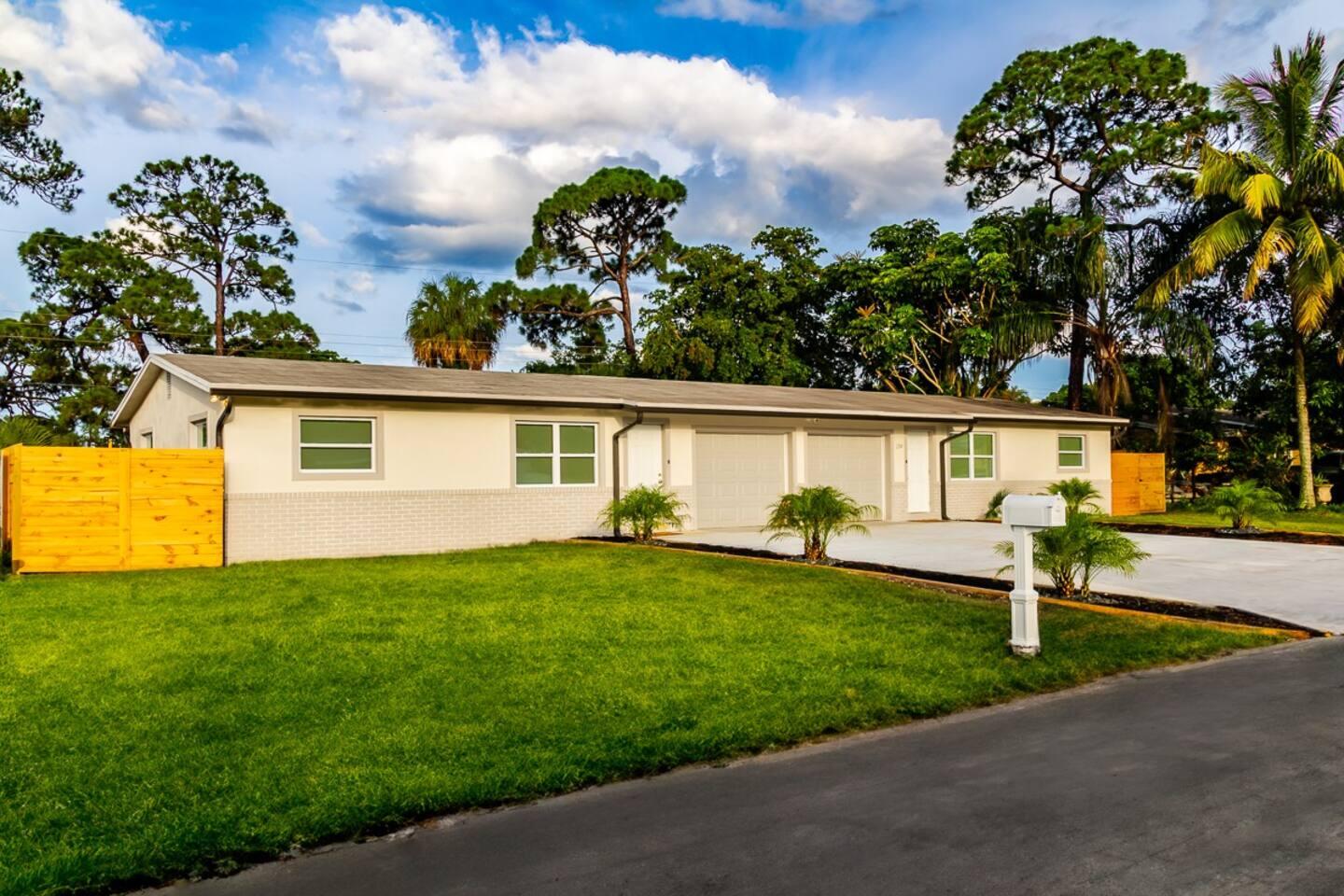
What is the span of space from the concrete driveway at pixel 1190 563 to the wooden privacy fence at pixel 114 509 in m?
7.64

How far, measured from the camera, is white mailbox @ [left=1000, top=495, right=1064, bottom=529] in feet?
21.4

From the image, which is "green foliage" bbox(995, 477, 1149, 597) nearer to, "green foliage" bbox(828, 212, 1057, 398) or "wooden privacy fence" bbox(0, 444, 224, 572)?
"wooden privacy fence" bbox(0, 444, 224, 572)

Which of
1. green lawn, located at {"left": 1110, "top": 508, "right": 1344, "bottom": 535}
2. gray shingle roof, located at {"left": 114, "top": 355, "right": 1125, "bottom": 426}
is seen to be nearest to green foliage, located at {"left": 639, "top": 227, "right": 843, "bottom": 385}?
gray shingle roof, located at {"left": 114, "top": 355, "right": 1125, "bottom": 426}

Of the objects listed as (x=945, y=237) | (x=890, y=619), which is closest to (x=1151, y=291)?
(x=945, y=237)

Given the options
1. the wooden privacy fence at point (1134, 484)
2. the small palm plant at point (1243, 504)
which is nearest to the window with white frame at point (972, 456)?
the wooden privacy fence at point (1134, 484)

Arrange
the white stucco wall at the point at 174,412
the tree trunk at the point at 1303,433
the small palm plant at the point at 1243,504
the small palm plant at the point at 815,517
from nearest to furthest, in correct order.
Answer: the small palm plant at the point at 815,517 → the white stucco wall at the point at 174,412 → the small palm plant at the point at 1243,504 → the tree trunk at the point at 1303,433

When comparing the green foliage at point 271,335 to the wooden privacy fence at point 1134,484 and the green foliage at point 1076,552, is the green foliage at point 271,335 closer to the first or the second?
the wooden privacy fence at point 1134,484

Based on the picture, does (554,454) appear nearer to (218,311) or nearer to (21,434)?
(21,434)

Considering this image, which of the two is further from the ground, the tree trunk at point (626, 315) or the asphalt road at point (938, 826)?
the tree trunk at point (626, 315)

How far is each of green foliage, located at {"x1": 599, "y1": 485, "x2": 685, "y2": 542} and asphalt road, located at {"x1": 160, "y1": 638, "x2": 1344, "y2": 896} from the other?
35.0ft

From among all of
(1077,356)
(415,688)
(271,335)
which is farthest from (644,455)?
(271,335)

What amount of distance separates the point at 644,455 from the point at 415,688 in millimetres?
11590

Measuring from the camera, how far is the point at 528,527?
16.0 metres

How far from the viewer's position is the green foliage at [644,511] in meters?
15.6
